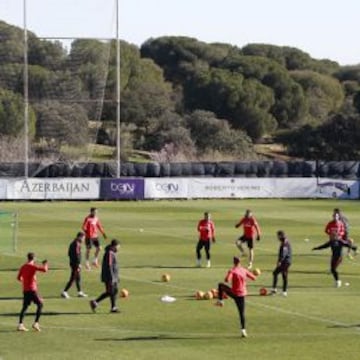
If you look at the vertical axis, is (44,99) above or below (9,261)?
above

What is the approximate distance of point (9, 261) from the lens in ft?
135

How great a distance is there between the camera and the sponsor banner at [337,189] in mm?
76188

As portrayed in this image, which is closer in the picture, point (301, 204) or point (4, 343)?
point (4, 343)

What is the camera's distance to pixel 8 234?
50.0 m

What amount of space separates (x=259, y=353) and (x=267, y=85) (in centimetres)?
11224

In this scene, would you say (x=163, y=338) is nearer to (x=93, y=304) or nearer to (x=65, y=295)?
(x=93, y=304)

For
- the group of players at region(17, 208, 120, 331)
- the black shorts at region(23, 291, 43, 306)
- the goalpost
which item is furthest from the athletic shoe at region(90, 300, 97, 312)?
the goalpost

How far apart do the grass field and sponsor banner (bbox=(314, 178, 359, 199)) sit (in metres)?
21.8

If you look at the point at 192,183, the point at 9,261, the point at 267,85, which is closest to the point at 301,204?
the point at 192,183

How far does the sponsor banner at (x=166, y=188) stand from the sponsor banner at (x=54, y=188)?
3237mm

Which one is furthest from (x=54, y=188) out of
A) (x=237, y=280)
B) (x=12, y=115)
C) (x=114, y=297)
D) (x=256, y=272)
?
(x=237, y=280)

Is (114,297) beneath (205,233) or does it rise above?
beneath

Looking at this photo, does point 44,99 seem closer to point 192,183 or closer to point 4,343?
point 192,183

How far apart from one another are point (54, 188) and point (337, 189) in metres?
18.0
